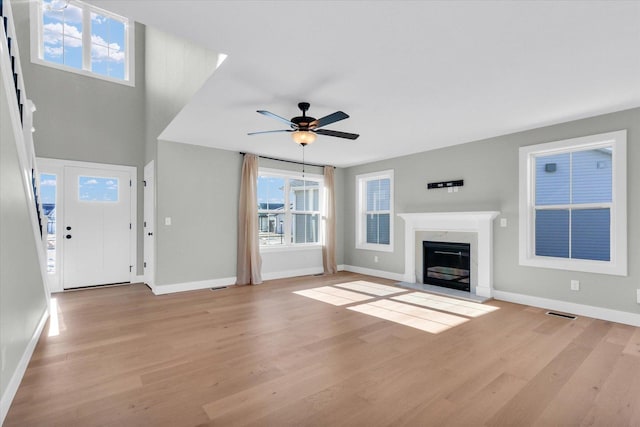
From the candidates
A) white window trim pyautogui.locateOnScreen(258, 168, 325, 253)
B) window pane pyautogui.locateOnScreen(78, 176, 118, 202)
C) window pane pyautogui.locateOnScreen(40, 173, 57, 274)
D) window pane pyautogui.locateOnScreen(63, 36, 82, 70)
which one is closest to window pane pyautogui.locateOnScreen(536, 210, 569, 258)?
white window trim pyautogui.locateOnScreen(258, 168, 325, 253)

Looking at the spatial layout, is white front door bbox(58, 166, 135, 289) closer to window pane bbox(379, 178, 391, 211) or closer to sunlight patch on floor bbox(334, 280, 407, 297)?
sunlight patch on floor bbox(334, 280, 407, 297)

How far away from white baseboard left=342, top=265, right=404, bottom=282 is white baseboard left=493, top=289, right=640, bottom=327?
5.87 feet

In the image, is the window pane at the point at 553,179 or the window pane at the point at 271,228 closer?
the window pane at the point at 553,179

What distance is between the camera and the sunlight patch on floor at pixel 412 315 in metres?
3.56

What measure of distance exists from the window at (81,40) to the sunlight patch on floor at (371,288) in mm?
5774

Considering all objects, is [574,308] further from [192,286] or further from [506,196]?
[192,286]

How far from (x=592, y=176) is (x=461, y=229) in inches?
71.4

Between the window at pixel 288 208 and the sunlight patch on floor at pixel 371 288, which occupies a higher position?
the window at pixel 288 208

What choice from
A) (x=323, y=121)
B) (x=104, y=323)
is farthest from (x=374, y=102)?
(x=104, y=323)

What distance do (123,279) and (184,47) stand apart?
174 inches

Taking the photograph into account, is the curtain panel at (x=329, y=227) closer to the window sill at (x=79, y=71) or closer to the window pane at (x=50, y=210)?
the window sill at (x=79, y=71)

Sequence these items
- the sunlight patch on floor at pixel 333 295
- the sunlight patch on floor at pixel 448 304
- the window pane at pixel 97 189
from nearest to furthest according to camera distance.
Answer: the sunlight patch on floor at pixel 448 304
the sunlight patch on floor at pixel 333 295
the window pane at pixel 97 189

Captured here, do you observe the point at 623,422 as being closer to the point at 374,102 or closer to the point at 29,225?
the point at 374,102

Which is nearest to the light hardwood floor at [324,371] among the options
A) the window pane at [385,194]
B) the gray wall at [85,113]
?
the gray wall at [85,113]
